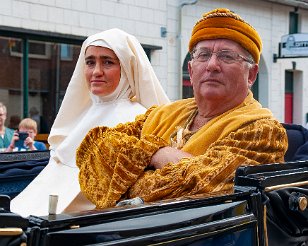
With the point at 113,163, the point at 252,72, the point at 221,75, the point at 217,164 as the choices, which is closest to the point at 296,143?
the point at 252,72

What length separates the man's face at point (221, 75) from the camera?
2488 mm

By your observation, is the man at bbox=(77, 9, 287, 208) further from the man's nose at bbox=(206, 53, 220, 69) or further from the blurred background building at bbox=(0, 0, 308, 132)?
the blurred background building at bbox=(0, 0, 308, 132)

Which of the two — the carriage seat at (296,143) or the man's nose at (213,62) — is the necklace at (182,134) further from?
the carriage seat at (296,143)

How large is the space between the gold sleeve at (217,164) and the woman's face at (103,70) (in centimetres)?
107

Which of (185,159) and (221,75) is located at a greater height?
(221,75)

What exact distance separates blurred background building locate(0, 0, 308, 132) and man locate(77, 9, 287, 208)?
6.69 metres

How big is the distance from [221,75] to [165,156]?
43cm

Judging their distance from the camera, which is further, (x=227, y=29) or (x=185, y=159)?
(x=227, y=29)

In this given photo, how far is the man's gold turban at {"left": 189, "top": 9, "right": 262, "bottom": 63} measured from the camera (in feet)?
8.15

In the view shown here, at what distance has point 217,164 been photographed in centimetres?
220

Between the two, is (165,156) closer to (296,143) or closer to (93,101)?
(296,143)

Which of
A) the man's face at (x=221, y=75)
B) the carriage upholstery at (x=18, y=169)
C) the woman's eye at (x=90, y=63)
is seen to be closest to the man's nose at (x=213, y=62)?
the man's face at (x=221, y=75)

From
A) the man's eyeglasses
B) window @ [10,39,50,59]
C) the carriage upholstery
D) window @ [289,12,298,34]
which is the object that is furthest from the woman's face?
window @ [289,12,298,34]

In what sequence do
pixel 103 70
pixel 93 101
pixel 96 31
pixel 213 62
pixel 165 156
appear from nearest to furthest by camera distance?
pixel 165 156, pixel 213 62, pixel 103 70, pixel 93 101, pixel 96 31
